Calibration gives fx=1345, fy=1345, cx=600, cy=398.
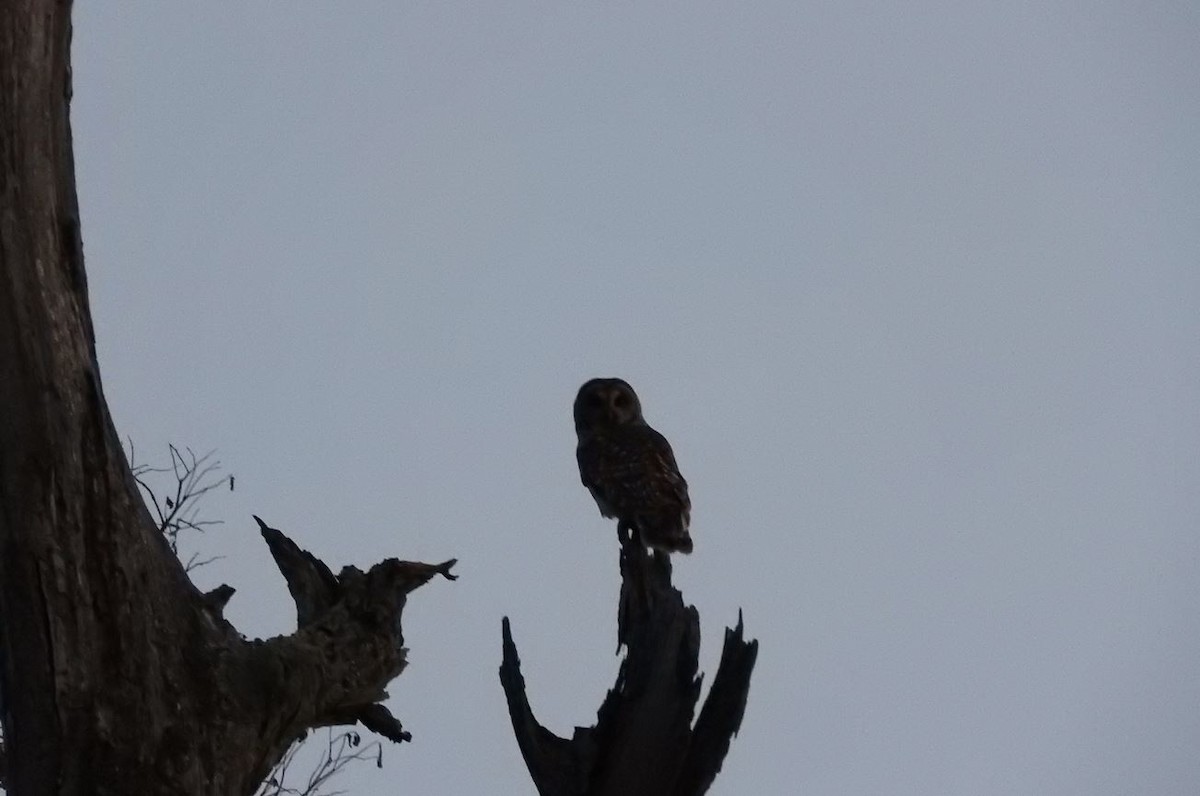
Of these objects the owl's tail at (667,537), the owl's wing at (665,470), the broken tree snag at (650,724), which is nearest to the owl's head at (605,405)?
the owl's wing at (665,470)

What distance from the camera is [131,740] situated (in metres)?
3.23

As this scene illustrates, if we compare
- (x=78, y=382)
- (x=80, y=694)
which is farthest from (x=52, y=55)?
(x=80, y=694)

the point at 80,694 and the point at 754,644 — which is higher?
the point at 754,644

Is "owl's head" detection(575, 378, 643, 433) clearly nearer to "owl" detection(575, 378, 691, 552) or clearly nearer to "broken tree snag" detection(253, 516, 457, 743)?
"owl" detection(575, 378, 691, 552)

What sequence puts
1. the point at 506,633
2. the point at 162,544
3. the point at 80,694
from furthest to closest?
the point at 506,633
the point at 162,544
the point at 80,694

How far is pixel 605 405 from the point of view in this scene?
8.43 m

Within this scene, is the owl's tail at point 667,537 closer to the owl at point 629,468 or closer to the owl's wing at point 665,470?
the owl at point 629,468

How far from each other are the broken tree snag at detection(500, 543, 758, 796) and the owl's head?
14.2 ft

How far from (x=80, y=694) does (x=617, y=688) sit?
151cm

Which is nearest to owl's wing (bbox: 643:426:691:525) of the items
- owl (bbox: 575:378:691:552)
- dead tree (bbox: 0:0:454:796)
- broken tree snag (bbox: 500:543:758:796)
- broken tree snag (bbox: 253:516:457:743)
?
owl (bbox: 575:378:691:552)

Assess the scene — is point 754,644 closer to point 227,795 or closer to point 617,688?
point 617,688

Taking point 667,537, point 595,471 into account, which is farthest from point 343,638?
point 595,471

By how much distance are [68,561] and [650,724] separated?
1.65 metres

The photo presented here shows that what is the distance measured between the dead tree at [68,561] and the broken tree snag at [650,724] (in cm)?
87
